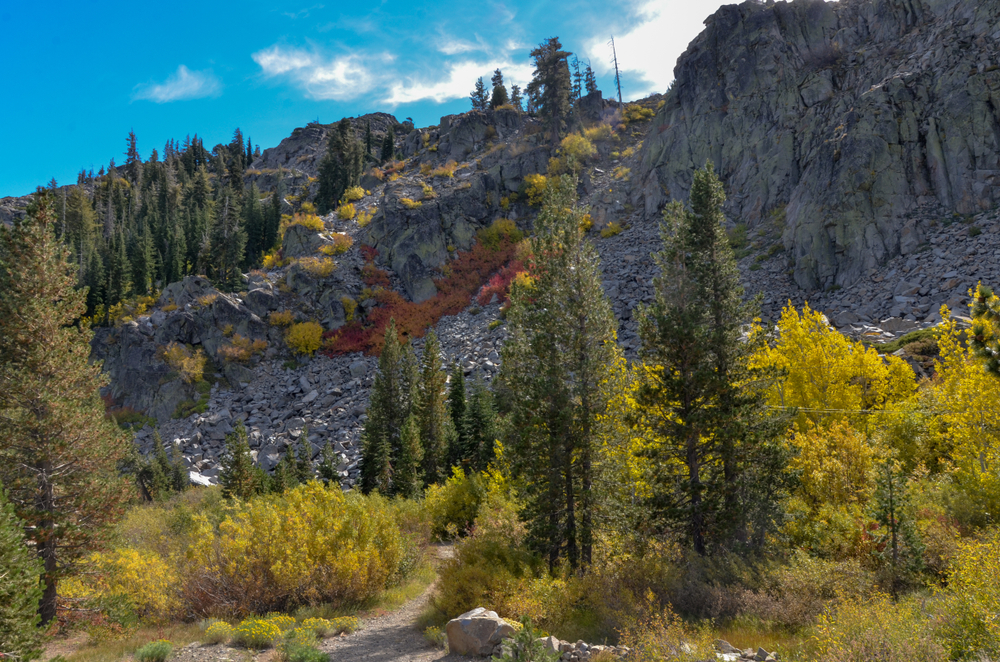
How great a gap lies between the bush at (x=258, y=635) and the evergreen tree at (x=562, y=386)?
246 inches

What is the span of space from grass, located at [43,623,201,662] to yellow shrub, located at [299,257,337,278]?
49550 millimetres

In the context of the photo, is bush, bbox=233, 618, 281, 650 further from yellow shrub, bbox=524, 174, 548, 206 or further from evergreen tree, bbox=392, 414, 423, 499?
yellow shrub, bbox=524, 174, 548, 206

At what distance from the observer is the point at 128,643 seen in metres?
10.2

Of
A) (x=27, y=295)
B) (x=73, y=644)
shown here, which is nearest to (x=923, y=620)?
(x=73, y=644)

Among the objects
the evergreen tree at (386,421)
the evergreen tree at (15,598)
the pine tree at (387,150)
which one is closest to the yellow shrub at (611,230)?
the evergreen tree at (386,421)

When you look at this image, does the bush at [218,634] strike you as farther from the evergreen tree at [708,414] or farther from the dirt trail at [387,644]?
the evergreen tree at [708,414]

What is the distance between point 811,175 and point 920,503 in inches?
1378

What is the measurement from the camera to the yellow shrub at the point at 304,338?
171ft

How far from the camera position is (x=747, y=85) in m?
50.2

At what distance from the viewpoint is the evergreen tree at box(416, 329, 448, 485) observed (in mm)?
32438

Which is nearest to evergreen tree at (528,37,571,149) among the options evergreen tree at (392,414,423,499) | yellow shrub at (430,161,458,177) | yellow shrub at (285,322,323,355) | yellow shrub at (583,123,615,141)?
yellow shrub at (583,123,615,141)

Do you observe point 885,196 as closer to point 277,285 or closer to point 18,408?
point 18,408

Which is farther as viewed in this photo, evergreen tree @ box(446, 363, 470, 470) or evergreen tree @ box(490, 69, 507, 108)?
evergreen tree @ box(490, 69, 507, 108)

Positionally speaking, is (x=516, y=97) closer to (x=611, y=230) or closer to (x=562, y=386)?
(x=611, y=230)
